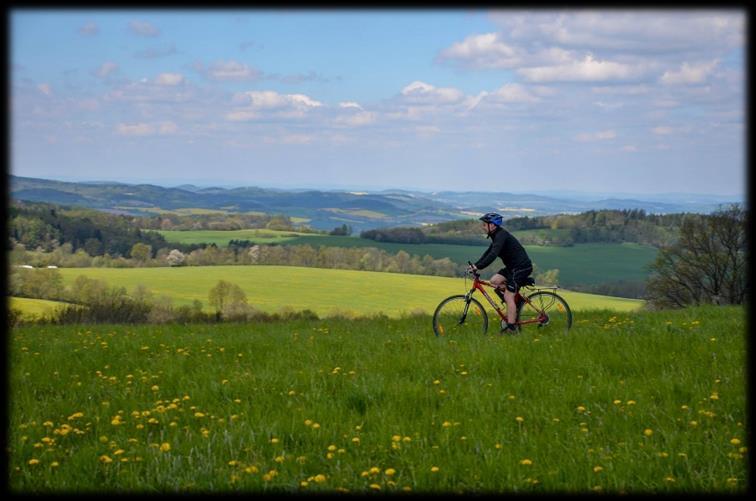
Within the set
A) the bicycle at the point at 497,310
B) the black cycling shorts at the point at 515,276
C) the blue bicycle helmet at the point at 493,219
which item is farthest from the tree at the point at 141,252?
the blue bicycle helmet at the point at 493,219

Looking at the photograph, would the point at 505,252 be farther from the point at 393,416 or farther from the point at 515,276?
the point at 393,416

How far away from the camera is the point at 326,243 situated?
89750mm

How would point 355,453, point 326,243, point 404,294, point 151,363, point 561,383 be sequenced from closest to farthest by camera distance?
1. point 355,453
2. point 561,383
3. point 151,363
4. point 404,294
5. point 326,243

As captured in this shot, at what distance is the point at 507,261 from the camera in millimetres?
14305

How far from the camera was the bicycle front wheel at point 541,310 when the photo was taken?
15133 millimetres

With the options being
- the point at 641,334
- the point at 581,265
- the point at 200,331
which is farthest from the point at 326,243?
Answer: the point at 641,334

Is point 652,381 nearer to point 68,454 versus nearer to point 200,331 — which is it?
point 68,454

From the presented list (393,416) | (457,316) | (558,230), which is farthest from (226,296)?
(558,230)

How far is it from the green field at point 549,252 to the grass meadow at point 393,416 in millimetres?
58386

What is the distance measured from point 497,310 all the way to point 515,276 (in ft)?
2.87

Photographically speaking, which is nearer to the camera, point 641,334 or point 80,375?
point 80,375

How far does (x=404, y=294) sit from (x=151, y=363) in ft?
158

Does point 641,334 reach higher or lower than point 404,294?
higher

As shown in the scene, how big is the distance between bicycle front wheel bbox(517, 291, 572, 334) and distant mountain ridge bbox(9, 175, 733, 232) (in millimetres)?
99667
